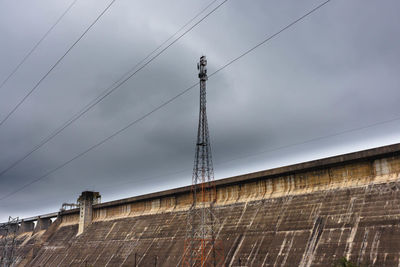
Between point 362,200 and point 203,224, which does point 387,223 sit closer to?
point 362,200

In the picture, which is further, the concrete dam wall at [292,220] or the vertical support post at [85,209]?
the vertical support post at [85,209]

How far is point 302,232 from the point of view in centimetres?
2892

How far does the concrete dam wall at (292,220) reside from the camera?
2541 cm

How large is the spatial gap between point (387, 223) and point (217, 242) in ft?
50.1

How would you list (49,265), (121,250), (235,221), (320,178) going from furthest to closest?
1. (49,265)
2. (121,250)
3. (235,221)
4. (320,178)

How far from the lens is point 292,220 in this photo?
101 feet

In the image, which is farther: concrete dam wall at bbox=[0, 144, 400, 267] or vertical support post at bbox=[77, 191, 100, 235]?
vertical support post at bbox=[77, 191, 100, 235]

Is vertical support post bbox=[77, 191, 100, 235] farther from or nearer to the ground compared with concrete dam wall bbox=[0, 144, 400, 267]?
farther from the ground

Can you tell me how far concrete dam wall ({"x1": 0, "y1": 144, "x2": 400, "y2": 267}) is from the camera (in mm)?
25406

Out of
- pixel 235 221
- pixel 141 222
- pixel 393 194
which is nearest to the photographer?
pixel 393 194

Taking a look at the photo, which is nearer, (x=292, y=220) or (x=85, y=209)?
(x=292, y=220)

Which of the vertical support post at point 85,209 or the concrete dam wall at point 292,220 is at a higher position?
the vertical support post at point 85,209

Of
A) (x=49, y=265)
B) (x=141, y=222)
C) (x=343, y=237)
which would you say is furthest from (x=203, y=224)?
(x=49, y=265)

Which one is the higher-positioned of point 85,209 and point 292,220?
point 85,209
